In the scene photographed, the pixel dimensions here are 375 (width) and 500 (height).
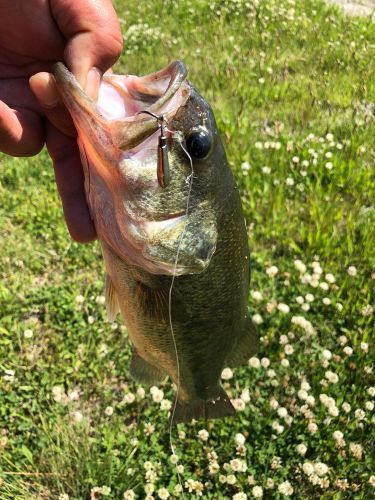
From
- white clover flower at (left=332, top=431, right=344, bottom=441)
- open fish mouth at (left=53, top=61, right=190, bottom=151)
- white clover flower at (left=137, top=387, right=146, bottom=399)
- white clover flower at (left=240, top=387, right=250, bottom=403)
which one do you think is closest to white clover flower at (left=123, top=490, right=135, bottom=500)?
white clover flower at (left=137, top=387, right=146, bottom=399)

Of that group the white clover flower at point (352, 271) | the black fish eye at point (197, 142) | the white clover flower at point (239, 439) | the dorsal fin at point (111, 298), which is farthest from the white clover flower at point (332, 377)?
the black fish eye at point (197, 142)

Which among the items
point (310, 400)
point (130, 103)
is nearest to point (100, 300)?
point (310, 400)

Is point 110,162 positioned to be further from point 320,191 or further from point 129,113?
point 320,191

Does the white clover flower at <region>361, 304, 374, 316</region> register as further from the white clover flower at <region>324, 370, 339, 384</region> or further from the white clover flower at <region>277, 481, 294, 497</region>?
the white clover flower at <region>277, 481, 294, 497</region>

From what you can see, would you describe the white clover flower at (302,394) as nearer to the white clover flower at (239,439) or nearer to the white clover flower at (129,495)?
the white clover flower at (239,439)

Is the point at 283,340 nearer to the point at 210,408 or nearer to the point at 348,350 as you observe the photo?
the point at 348,350

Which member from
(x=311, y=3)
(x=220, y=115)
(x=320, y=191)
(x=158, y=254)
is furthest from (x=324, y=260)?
(x=311, y=3)
